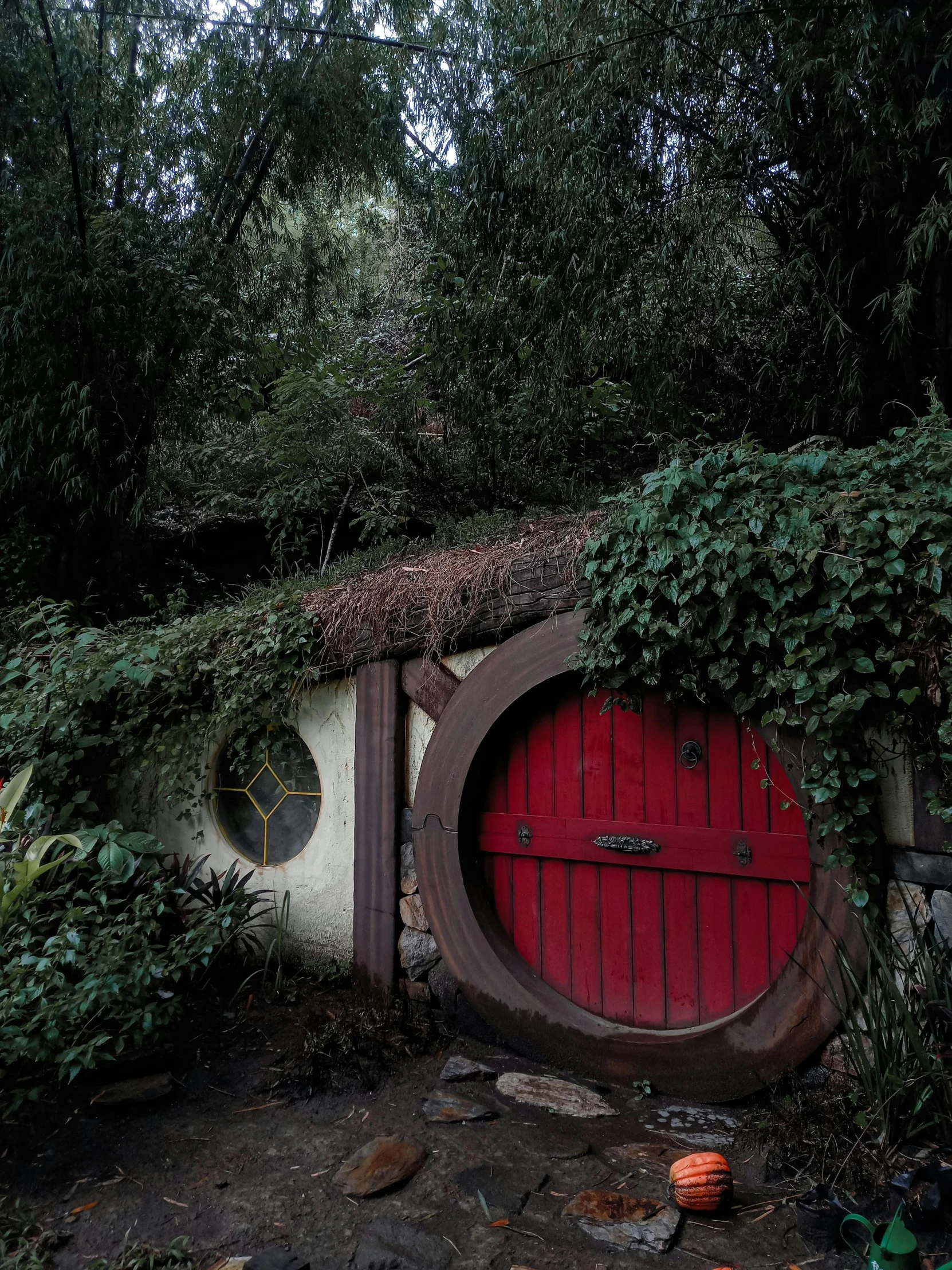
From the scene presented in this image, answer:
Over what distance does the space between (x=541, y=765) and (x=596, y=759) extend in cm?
26

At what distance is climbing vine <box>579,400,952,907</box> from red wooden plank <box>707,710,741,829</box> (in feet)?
0.59

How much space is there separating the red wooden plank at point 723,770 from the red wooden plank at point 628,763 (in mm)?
274

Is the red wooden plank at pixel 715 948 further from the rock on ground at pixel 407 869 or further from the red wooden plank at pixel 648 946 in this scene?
the rock on ground at pixel 407 869

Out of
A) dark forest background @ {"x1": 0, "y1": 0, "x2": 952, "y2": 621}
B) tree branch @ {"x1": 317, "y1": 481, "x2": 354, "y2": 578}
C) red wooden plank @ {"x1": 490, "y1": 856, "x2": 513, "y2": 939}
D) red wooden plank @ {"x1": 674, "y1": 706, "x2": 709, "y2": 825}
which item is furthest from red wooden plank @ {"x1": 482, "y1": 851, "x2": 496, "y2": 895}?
tree branch @ {"x1": 317, "y1": 481, "x2": 354, "y2": 578}

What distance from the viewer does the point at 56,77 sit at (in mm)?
5691

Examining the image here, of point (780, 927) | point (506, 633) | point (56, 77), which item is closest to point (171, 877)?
point (506, 633)

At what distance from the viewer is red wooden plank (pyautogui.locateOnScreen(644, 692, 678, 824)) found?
3256mm

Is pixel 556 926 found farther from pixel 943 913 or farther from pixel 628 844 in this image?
pixel 943 913

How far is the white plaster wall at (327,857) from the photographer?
13.1 feet

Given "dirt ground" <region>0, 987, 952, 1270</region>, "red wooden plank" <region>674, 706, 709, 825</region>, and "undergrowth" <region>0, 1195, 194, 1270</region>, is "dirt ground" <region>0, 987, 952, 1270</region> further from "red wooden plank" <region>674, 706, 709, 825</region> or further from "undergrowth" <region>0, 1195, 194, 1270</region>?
"red wooden plank" <region>674, 706, 709, 825</region>

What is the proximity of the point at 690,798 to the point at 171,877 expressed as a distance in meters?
2.47

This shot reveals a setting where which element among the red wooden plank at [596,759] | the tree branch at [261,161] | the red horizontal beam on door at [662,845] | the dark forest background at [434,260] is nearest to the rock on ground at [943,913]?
the red horizontal beam on door at [662,845]

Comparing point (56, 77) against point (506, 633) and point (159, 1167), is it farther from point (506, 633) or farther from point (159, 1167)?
point (159, 1167)

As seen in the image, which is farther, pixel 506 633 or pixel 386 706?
pixel 386 706
